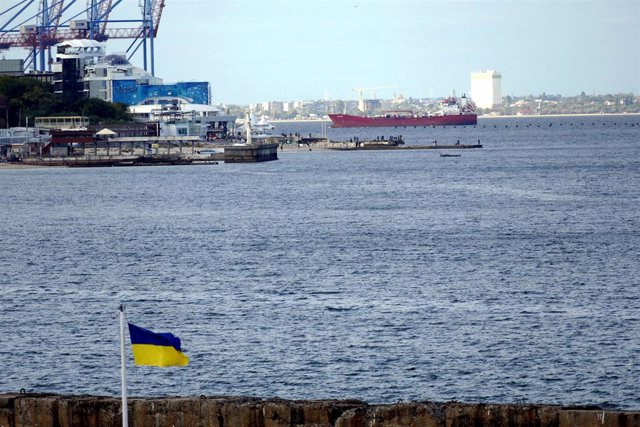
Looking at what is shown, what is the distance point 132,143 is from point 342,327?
121891 mm

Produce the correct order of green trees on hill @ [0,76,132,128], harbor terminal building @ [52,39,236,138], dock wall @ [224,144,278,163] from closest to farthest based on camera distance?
dock wall @ [224,144,278,163] < green trees on hill @ [0,76,132,128] < harbor terminal building @ [52,39,236,138]

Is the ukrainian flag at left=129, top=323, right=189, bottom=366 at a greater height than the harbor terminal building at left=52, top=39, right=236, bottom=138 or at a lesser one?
lesser

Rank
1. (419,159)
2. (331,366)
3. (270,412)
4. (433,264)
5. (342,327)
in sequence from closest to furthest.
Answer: (270,412), (331,366), (342,327), (433,264), (419,159)

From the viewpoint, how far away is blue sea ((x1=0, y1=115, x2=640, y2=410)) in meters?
32.4

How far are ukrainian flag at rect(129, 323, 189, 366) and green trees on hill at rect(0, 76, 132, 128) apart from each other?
143 metres

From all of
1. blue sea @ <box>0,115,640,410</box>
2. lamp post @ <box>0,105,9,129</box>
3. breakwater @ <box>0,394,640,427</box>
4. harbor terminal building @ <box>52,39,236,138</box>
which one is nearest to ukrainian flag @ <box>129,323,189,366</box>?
breakwater @ <box>0,394,640,427</box>

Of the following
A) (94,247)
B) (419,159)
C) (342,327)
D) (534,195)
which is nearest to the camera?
(342,327)

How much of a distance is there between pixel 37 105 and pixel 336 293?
126 metres

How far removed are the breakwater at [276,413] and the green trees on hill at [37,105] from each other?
452ft

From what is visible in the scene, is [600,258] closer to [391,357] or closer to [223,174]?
[391,357]

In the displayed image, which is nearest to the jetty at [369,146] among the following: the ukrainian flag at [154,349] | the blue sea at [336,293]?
the blue sea at [336,293]

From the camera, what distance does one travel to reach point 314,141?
627 ft

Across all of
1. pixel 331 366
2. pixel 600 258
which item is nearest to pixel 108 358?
pixel 331 366

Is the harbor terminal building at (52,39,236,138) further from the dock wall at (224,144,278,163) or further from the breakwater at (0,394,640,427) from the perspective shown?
the breakwater at (0,394,640,427)
